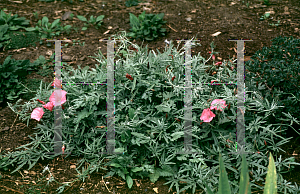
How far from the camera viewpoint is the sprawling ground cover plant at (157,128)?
2369 millimetres

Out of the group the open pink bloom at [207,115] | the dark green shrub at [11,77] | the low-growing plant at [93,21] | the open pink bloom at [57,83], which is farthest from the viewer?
the low-growing plant at [93,21]

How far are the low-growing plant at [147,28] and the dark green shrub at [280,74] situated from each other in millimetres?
1601

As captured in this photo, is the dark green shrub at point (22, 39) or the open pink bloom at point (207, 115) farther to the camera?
Answer: the dark green shrub at point (22, 39)

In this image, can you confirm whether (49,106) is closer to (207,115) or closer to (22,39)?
(207,115)

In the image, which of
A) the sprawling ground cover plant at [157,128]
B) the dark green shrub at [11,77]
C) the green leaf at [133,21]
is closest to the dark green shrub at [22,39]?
the dark green shrub at [11,77]

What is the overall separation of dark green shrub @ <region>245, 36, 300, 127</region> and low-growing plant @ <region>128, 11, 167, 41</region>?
1.60 metres

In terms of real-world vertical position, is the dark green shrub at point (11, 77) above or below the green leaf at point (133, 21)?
below

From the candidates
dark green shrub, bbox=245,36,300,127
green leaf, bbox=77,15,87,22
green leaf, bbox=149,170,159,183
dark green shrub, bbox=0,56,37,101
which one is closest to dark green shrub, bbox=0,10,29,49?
green leaf, bbox=77,15,87,22

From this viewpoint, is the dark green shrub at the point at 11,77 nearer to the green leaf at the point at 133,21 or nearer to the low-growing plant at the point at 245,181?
the green leaf at the point at 133,21

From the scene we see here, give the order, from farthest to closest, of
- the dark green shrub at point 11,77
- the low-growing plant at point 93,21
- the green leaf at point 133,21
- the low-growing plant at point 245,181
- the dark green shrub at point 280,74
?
the low-growing plant at point 93,21 → the green leaf at point 133,21 → the dark green shrub at point 11,77 → the dark green shrub at point 280,74 → the low-growing plant at point 245,181

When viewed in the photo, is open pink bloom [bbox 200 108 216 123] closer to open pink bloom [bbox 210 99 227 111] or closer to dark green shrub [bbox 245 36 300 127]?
open pink bloom [bbox 210 99 227 111]

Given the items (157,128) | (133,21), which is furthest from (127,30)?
(157,128)

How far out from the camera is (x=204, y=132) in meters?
2.59

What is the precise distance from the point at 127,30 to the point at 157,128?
2182mm
